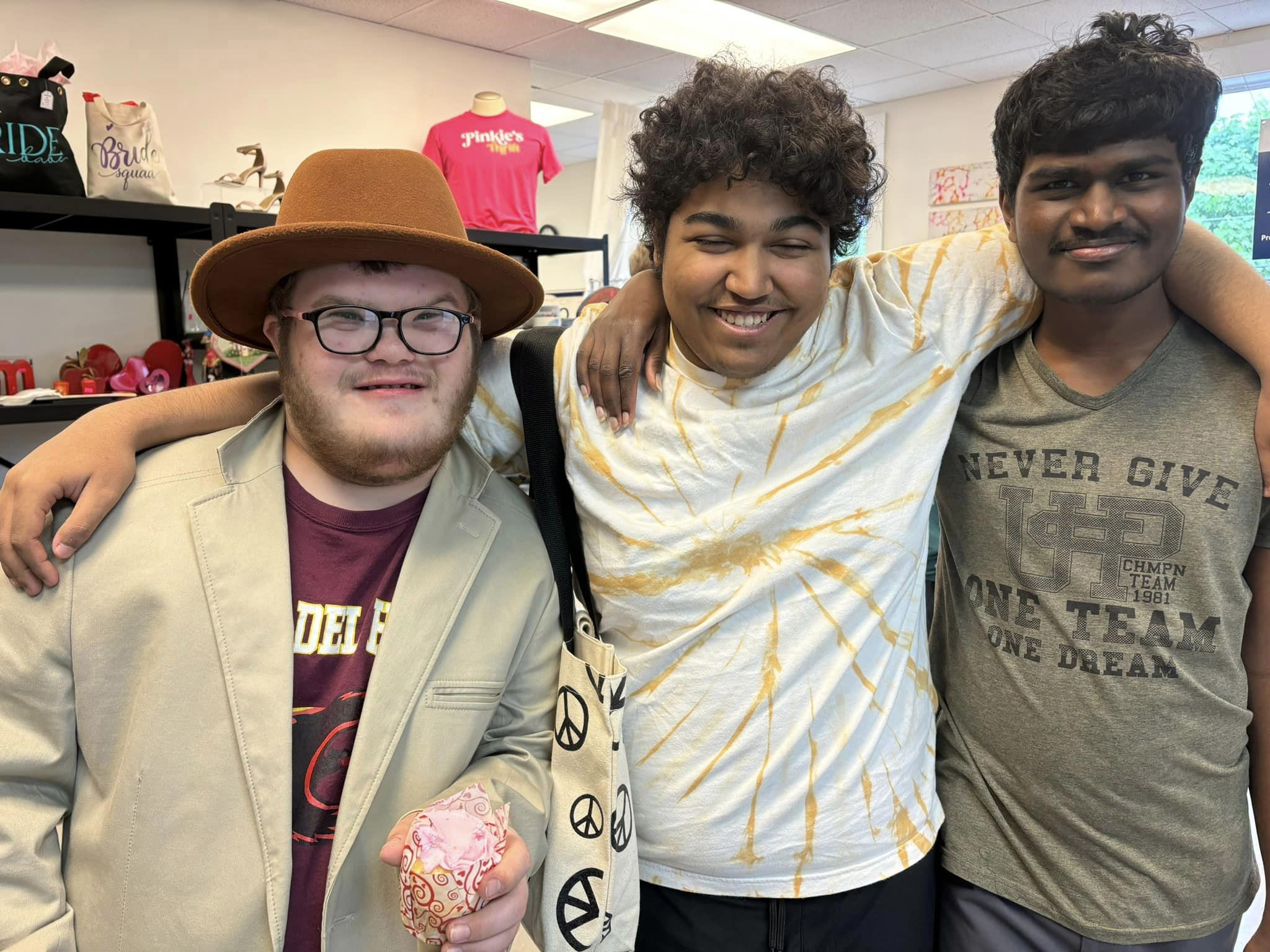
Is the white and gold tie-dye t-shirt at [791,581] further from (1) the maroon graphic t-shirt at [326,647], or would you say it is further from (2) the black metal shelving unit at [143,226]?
(2) the black metal shelving unit at [143,226]

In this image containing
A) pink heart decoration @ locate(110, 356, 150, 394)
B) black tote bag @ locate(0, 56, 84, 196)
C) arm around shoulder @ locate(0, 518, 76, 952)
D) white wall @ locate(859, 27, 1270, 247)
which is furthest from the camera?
white wall @ locate(859, 27, 1270, 247)

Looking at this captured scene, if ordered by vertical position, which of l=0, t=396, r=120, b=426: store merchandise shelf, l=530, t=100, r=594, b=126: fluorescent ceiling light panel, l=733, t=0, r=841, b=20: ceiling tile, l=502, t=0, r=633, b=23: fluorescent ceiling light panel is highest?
l=733, t=0, r=841, b=20: ceiling tile

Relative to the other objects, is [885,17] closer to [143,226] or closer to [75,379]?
[143,226]

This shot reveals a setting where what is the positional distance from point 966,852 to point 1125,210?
97 cm

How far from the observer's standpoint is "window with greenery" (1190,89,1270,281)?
630cm

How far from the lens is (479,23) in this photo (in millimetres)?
5027

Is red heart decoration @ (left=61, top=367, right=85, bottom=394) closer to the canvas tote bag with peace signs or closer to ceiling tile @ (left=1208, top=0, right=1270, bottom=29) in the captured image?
the canvas tote bag with peace signs

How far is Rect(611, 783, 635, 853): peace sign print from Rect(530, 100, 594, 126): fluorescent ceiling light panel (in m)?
6.91

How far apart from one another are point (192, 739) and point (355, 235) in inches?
26.5

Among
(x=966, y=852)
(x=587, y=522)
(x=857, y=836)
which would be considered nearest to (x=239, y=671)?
(x=587, y=522)

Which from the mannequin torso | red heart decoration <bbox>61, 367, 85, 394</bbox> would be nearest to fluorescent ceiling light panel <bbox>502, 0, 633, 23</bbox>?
the mannequin torso

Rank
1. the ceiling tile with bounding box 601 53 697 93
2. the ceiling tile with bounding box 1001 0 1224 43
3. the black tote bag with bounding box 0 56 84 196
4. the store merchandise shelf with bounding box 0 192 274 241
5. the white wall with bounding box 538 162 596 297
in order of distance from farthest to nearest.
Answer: the white wall with bounding box 538 162 596 297 → the ceiling tile with bounding box 601 53 697 93 → the ceiling tile with bounding box 1001 0 1224 43 → the store merchandise shelf with bounding box 0 192 274 241 → the black tote bag with bounding box 0 56 84 196

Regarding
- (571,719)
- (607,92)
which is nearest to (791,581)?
(571,719)

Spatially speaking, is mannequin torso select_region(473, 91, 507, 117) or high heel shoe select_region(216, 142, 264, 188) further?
mannequin torso select_region(473, 91, 507, 117)
